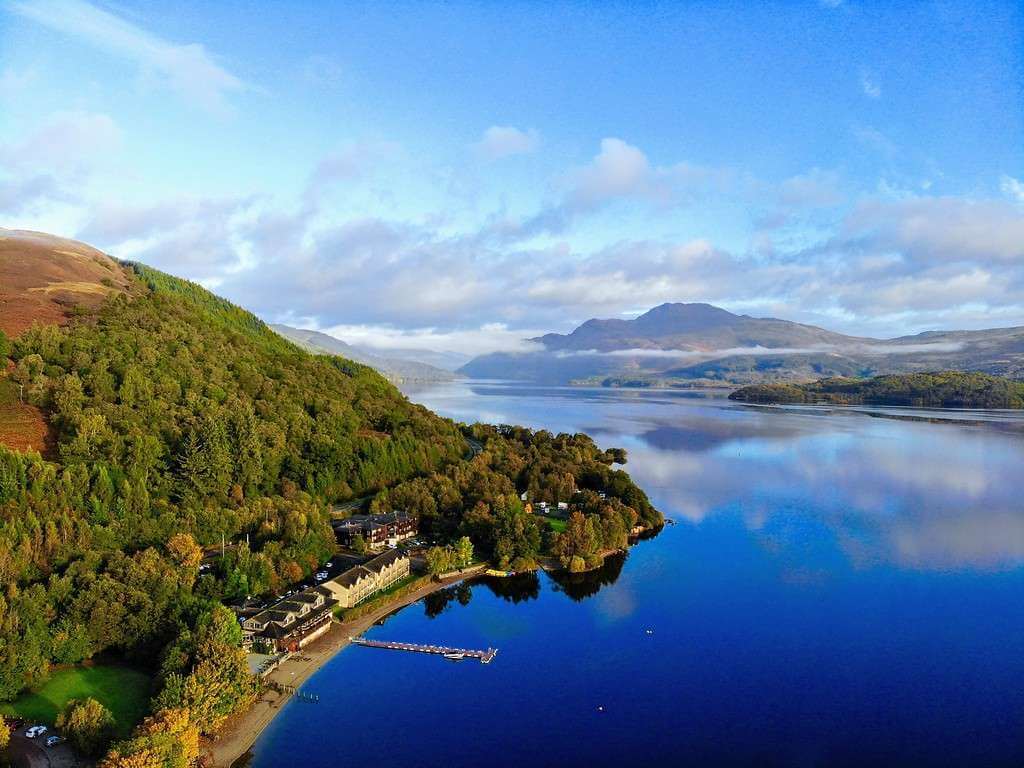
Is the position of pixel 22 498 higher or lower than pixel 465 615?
higher

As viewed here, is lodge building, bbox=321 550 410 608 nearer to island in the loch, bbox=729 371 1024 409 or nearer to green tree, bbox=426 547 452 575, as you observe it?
green tree, bbox=426 547 452 575

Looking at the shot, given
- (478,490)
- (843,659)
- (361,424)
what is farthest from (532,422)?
(843,659)

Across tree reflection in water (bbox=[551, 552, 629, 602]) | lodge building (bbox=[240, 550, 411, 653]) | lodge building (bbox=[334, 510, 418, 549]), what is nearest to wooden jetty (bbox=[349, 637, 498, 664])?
lodge building (bbox=[240, 550, 411, 653])

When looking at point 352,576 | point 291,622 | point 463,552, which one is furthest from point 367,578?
point 463,552

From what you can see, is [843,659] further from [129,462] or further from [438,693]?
[129,462]

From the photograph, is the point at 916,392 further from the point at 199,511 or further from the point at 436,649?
the point at 199,511

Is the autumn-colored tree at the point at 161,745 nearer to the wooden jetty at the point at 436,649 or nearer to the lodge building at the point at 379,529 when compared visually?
the wooden jetty at the point at 436,649
